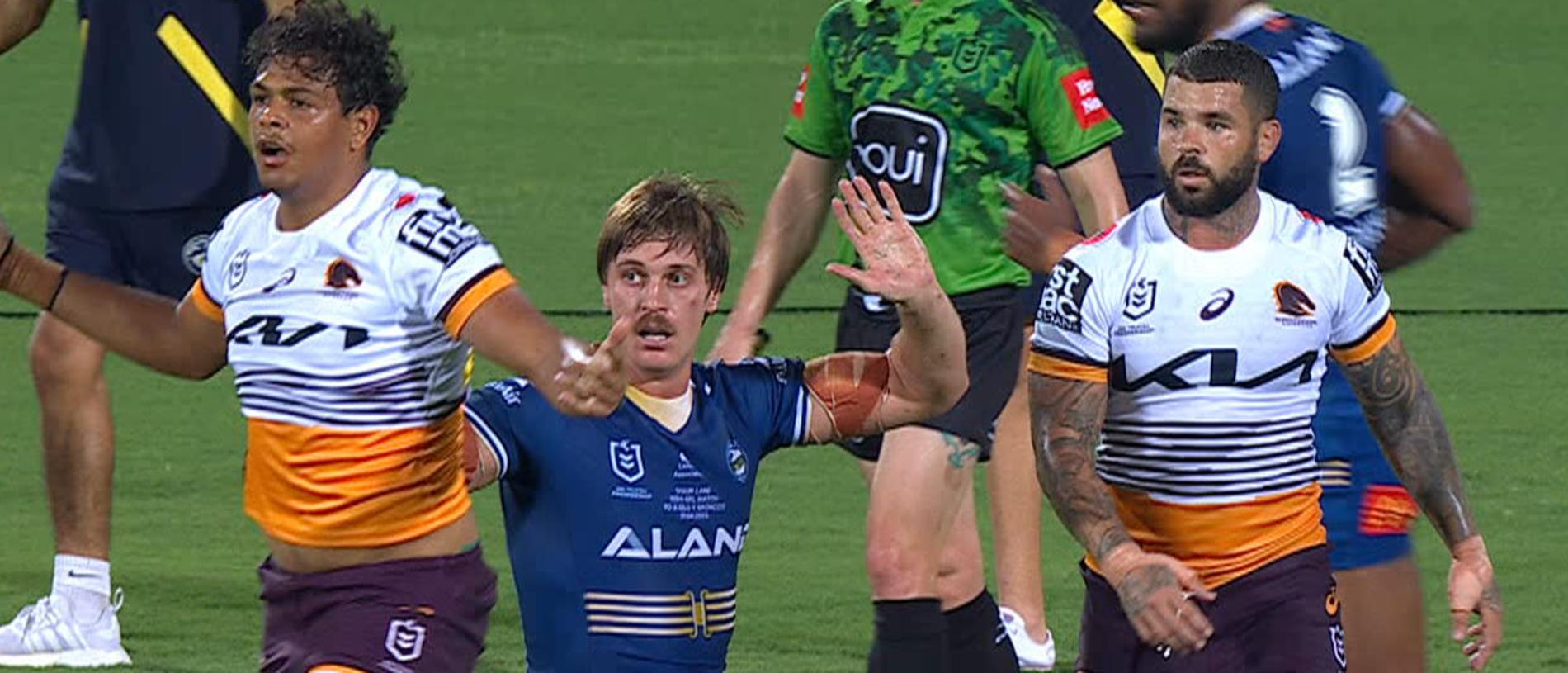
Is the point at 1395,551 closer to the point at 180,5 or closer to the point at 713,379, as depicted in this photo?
the point at 713,379

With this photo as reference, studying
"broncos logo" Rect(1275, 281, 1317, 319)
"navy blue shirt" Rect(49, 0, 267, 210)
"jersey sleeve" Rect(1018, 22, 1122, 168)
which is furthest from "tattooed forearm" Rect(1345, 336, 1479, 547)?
"navy blue shirt" Rect(49, 0, 267, 210)

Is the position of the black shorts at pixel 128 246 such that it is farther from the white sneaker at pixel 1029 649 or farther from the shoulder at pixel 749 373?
the shoulder at pixel 749 373

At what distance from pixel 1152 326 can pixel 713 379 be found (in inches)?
30.3

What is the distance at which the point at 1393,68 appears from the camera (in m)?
20.9

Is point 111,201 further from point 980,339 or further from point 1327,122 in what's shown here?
point 1327,122

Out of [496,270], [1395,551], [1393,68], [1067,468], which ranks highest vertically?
[496,270]

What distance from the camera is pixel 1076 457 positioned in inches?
242

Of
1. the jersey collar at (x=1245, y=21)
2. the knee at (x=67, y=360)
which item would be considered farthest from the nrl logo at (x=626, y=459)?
the knee at (x=67, y=360)

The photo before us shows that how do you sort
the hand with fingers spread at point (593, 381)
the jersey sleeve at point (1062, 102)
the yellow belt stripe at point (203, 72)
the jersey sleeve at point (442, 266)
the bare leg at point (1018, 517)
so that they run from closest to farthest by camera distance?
the hand with fingers spread at point (593, 381), the jersey sleeve at point (442, 266), the jersey sleeve at point (1062, 102), the bare leg at point (1018, 517), the yellow belt stripe at point (203, 72)

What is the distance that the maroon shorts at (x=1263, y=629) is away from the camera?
6211mm

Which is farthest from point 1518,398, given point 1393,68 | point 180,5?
point 1393,68

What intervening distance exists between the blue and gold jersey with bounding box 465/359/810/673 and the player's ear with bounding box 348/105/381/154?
0.48m

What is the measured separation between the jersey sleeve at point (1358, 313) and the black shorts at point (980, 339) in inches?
61.4

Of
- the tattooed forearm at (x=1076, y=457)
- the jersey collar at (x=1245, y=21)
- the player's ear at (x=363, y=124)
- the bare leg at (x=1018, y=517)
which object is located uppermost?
the player's ear at (x=363, y=124)
